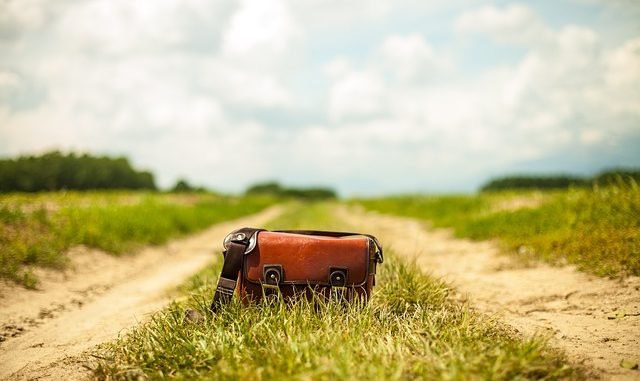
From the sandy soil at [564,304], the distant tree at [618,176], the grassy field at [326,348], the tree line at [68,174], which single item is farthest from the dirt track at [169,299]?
the tree line at [68,174]

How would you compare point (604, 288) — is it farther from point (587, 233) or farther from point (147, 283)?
point (147, 283)

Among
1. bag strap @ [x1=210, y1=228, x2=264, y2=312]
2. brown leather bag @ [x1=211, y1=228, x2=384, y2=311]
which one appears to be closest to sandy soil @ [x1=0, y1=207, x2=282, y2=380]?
bag strap @ [x1=210, y1=228, x2=264, y2=312]

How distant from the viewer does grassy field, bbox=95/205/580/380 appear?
2.48m

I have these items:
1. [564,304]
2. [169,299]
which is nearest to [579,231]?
[564,304]

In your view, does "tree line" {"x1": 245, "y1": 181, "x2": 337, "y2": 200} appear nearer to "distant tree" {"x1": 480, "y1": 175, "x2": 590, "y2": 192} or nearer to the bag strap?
"distant tree" {"x1": 480, "y1": 175, "x2": 590, "y2": 192}

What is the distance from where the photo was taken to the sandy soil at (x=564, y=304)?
3168 millimetres

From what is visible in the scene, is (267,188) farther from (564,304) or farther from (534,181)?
(564,304)

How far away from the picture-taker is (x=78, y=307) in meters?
5.50

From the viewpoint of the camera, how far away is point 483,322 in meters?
3.51

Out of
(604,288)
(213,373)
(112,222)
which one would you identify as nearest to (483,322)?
(213,373)

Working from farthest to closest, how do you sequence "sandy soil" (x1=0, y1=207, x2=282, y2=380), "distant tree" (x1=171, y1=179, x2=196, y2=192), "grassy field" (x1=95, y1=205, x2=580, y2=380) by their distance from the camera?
1. "distant tree" (x1=171, y1=179, x2=196, y2=192)
2. "sandy soil" (x1=0, y1=207, x2=282, y2=380)
3. "grassy field" (x1=95, y1=205, x2=580, y2=380)

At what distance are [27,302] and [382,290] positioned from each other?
455cm

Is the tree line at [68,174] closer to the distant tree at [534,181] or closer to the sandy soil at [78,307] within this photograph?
the sandy soil at [78,307]

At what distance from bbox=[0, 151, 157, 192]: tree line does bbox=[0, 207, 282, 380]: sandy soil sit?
773cm
